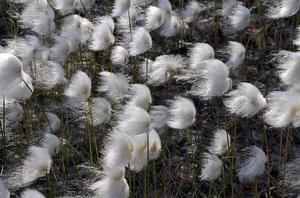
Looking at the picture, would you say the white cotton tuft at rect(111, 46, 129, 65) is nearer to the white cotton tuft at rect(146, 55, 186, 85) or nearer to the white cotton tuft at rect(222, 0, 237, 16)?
the white cotton tuft at rect(146, 55, 186, 85)

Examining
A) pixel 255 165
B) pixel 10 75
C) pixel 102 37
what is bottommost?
pixel 255 165

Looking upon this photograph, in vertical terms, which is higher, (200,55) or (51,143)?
(200,55)

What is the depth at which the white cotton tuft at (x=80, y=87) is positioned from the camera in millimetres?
2441

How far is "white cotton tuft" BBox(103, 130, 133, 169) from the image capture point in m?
1.93

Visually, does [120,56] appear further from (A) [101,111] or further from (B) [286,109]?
(B) [286,109]

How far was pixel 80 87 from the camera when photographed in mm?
2449

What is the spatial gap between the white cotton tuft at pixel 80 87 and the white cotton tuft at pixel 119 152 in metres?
0.52

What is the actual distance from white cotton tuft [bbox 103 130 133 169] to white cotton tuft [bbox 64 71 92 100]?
0.52 metres

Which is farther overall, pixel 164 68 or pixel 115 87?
pixel 164 68

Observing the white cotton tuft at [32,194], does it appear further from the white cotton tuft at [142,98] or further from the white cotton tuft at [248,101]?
the white cotton tuft at [248,101]

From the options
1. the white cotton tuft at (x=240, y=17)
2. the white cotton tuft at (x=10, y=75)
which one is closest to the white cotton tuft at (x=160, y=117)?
the white cotton tuft at (x=10, y=75)

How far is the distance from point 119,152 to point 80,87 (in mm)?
604

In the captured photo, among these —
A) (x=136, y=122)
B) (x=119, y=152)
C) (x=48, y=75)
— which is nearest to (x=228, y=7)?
(x=48, y=75)

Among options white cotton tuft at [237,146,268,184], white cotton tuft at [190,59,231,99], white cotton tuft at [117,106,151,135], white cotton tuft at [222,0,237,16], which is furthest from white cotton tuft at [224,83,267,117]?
white cotton tuft at [222,0,237,16]
